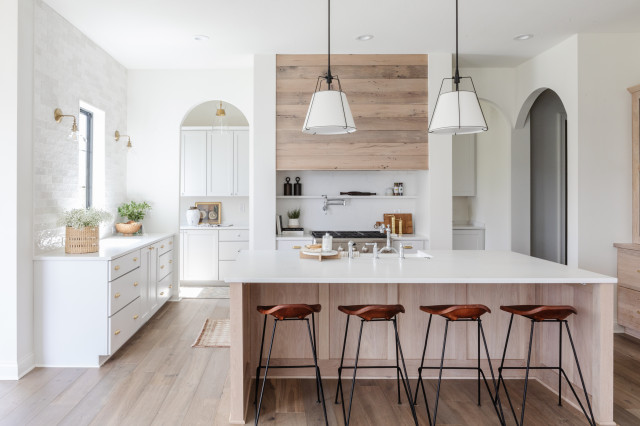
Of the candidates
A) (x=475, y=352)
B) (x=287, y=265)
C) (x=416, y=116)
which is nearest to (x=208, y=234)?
(x=416, y=116)

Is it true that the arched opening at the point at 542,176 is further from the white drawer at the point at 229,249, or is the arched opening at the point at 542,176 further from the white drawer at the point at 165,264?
the white drawer at the point at 165,264

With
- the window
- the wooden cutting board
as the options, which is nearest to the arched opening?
the wooden cutting board

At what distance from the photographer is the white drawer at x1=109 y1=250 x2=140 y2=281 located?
3719mm

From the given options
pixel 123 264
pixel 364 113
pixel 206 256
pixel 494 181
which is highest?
pixel 364 113

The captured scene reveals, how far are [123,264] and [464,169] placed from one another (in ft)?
14.3

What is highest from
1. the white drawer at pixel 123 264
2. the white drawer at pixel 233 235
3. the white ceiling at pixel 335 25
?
the white ceiling at pixel 335 25

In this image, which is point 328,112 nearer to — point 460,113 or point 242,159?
point 460,113

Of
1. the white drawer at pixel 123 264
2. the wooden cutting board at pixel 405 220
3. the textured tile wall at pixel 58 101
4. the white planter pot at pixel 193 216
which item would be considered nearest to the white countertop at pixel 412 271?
the white drawer at pixel 123 264

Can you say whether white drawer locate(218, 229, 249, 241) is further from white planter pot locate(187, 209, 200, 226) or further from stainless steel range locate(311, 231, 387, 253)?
stainless steel range locate(311, 231, 387, 253)

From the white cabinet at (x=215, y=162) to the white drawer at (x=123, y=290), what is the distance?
2662 mm

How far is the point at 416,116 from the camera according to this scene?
17.0 feet

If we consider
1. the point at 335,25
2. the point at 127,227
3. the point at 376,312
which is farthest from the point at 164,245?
the point at 376,312

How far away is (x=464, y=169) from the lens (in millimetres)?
6250

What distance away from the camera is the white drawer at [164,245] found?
5107 millimetres
